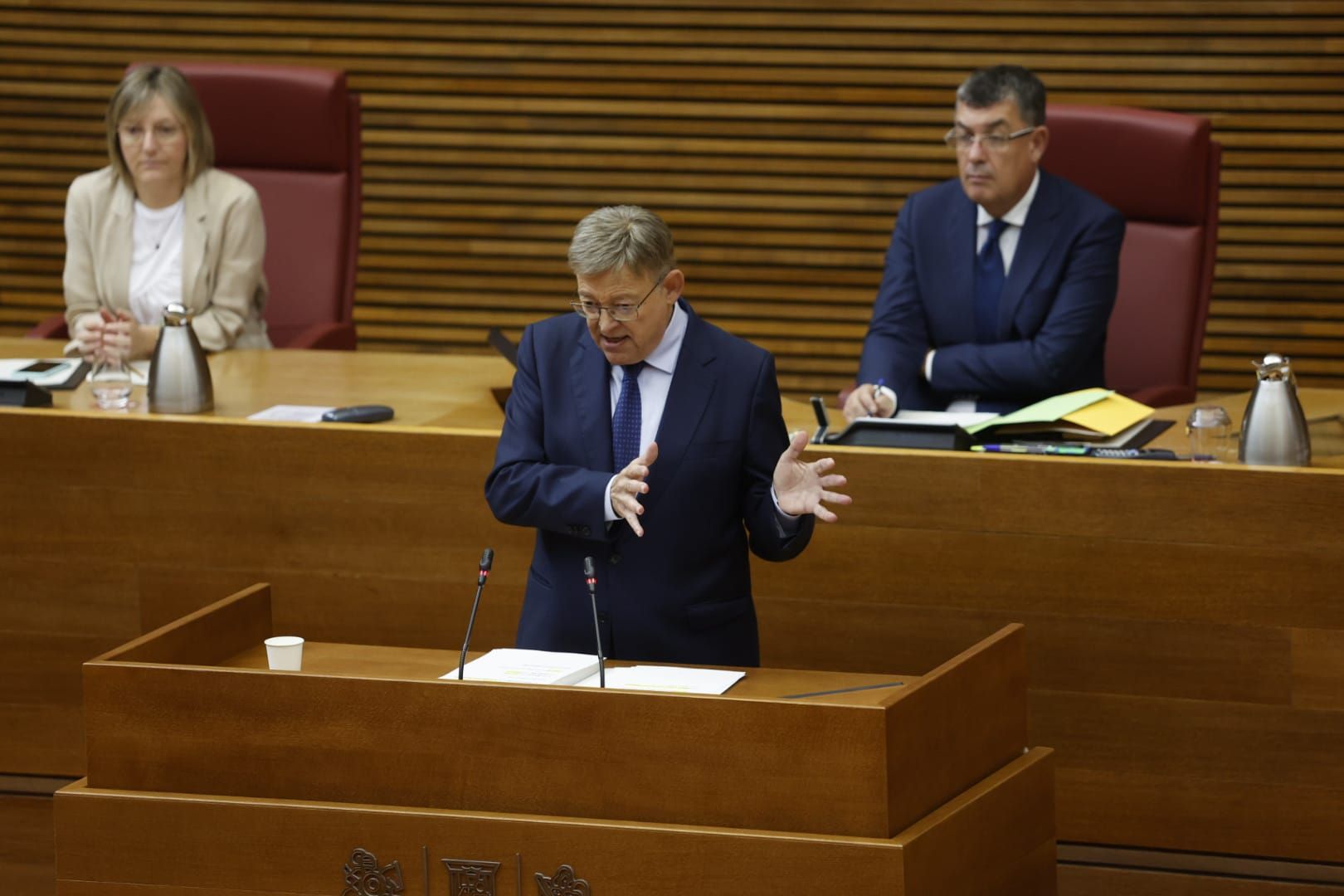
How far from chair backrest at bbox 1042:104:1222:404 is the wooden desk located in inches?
52.8

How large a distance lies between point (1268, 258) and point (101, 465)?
375cm

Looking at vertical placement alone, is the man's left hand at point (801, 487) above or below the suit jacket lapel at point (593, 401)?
below

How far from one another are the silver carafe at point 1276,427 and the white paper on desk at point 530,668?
50.4 inches

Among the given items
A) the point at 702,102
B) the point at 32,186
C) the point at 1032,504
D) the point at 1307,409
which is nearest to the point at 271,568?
the point at 1032,504

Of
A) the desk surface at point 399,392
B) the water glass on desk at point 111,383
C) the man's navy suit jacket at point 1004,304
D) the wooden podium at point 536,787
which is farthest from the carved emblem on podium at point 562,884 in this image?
the man's navy suit jacket at point 1004,304

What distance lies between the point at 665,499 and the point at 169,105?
2098mm

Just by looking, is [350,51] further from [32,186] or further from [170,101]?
[170,101]

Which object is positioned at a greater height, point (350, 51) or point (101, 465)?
point (350, 51)

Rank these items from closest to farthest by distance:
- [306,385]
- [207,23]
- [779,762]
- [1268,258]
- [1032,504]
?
[779,762] < [1032,504] < [306,385] < [1268,258] < [207,23]

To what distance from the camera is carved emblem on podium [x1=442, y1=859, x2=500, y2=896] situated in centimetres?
245

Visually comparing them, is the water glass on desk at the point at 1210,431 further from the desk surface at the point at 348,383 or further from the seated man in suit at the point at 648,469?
the desk surface at the point at 348,383

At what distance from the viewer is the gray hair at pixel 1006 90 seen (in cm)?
404

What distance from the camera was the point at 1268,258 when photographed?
19.1 feet

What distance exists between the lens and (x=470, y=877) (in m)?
2.46
